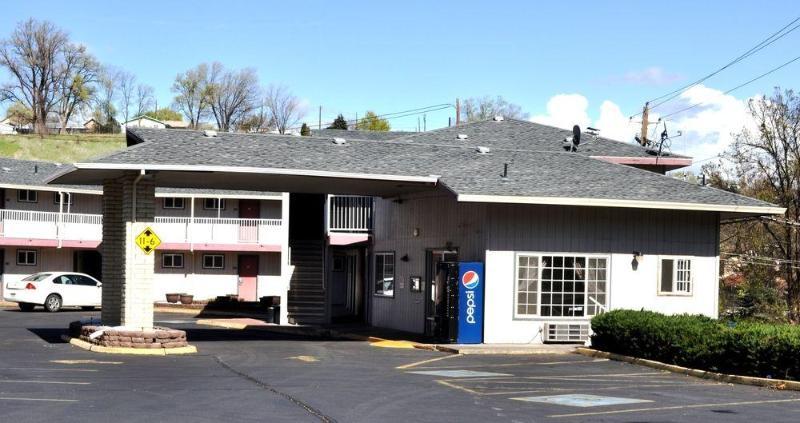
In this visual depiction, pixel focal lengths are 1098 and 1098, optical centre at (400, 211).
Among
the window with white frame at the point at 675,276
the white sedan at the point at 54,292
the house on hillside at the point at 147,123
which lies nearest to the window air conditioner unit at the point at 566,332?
the window with white frame at the point at 675,276

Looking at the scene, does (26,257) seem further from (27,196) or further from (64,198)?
(64,198)

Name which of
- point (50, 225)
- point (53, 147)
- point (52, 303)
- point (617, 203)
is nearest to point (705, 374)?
point (617, 203)

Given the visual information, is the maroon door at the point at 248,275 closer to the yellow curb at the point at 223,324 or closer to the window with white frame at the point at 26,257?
the window with white frame at the point at 26,257

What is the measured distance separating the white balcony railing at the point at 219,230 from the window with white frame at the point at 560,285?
85.5ft

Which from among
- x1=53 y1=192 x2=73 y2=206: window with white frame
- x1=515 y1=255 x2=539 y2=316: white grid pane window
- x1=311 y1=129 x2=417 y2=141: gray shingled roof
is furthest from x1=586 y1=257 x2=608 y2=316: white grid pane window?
x1=53 y1=192 x2=73 y2=206: window with white frame

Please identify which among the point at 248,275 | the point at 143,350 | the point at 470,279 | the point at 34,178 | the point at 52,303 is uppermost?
the point at 34,178

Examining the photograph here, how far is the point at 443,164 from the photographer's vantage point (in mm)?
28047

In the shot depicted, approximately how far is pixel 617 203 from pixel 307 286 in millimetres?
13871

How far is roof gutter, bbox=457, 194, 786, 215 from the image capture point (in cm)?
2495

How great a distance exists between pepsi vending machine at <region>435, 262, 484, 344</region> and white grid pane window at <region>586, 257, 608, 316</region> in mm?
2879

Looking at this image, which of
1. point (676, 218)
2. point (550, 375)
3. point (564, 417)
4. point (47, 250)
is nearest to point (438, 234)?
point (676, 218)

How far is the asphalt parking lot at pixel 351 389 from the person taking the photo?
14000 mm

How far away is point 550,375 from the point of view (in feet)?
66.0

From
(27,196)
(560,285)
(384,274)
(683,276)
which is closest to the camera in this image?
(560,285)
